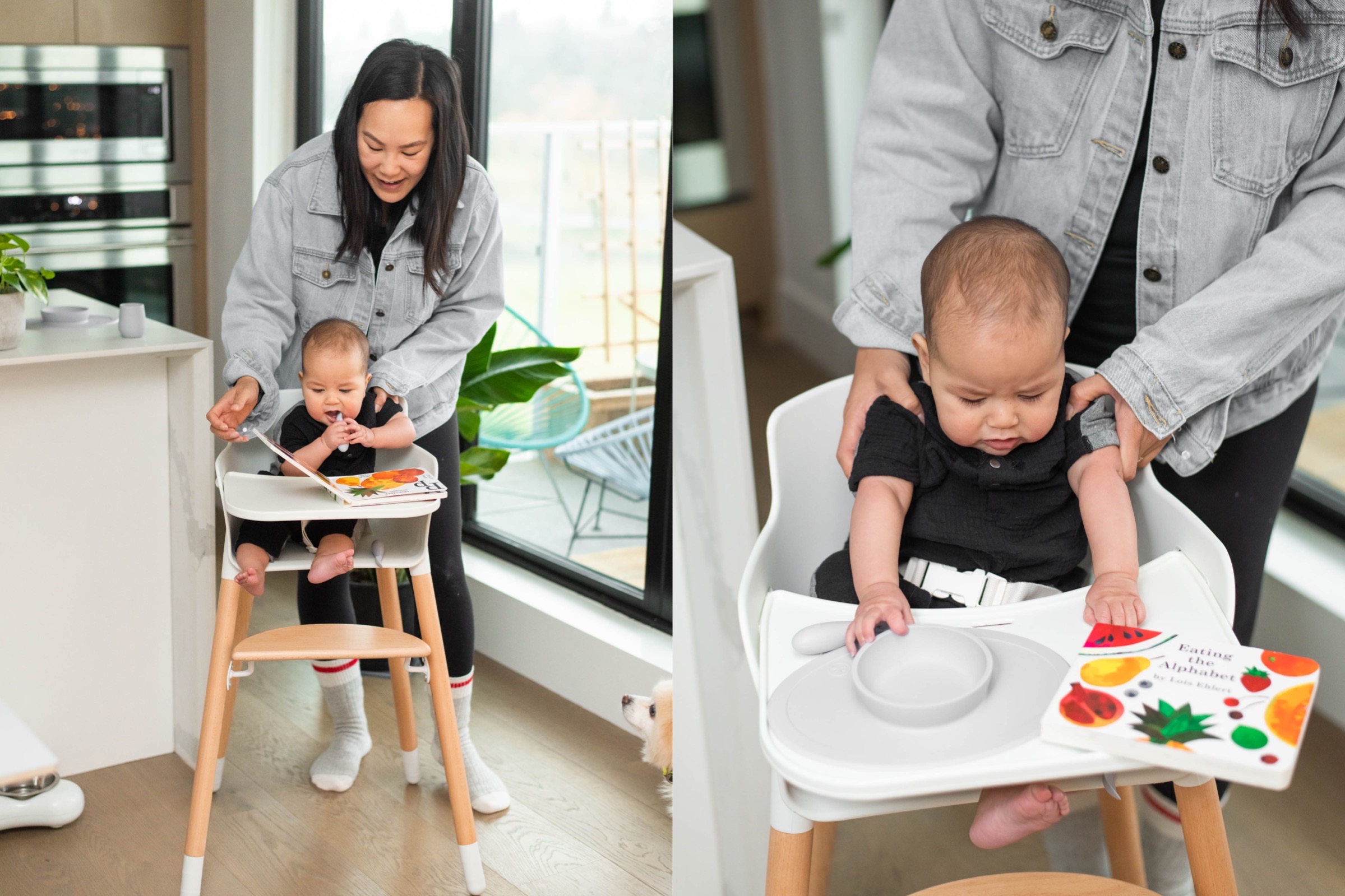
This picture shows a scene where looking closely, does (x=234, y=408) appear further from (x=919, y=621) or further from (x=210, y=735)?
(x=919, y=621)

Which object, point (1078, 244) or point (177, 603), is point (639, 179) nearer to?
point (1078, 244)

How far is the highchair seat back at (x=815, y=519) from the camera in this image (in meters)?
1.10

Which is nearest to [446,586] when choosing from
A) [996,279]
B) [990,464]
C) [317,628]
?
[317,628]

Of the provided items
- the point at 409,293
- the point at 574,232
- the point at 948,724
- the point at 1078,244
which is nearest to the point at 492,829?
the point at 409,293

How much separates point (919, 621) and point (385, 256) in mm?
1011

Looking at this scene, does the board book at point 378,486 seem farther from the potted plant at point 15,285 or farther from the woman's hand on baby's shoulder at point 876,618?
the woman's hand on baby's shoulder at point 876,618

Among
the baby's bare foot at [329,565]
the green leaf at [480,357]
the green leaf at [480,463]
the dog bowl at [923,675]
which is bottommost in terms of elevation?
the baby's bare foot at [329,565]

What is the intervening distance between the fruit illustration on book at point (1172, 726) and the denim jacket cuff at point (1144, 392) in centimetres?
38

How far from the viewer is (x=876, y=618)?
1.04 meters

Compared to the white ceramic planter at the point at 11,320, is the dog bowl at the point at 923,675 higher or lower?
lower

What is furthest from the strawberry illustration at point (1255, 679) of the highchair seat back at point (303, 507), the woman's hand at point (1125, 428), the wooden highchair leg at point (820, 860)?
the highchair seat back at point (303, 507)

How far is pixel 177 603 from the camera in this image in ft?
6.99

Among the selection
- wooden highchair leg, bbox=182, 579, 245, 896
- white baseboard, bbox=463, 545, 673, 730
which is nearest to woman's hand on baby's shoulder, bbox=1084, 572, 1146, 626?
white baseboard, bbox=463, 545, 673, 730

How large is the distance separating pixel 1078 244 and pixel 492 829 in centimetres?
135
